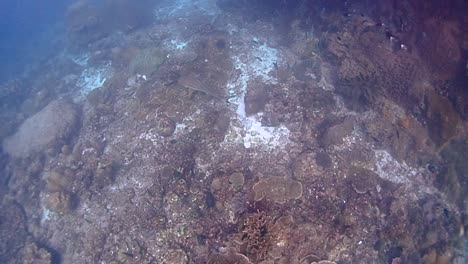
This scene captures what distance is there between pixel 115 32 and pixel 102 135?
13477 mm

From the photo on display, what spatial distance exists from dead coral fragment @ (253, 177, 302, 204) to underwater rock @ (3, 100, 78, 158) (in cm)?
1114

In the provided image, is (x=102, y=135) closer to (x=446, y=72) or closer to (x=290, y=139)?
(x=290, y=139)

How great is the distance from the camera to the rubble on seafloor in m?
8.99

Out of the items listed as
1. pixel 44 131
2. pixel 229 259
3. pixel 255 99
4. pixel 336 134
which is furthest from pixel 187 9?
pixel 229 259

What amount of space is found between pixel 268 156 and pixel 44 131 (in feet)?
38.1

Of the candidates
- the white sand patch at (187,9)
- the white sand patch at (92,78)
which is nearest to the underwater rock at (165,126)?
the white sand patch at (92,78)

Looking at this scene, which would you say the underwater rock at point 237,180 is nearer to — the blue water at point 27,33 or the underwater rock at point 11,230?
the underwater rock at point 11,230

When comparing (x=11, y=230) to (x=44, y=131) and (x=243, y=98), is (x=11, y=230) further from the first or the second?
(x=243, y=98)

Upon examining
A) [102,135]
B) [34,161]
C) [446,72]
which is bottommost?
Result: [34,161]

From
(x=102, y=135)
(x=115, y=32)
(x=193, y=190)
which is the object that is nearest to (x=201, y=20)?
(x=115, y=32)

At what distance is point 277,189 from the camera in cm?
896

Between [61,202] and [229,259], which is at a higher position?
[229,259]

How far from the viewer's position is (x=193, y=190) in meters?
10.1

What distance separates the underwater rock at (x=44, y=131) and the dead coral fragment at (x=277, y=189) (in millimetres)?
11144
